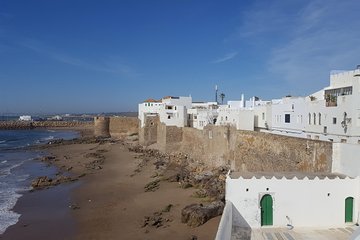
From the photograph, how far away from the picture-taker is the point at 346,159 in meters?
11.6

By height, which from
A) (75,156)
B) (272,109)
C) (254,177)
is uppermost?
(272,109)

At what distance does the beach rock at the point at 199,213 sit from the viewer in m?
14.4

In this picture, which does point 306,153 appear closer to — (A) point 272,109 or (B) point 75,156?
(A) point 272,109

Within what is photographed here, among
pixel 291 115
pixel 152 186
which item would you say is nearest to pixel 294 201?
pixel 152 186

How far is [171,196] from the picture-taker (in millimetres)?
19078

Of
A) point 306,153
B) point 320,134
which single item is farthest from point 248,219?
point 320,134

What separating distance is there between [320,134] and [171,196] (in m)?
8.97

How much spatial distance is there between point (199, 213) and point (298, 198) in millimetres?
4988

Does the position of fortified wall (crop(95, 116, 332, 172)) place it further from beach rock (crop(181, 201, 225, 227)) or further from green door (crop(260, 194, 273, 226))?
beach rock (crop(181, 201, 225, 227))

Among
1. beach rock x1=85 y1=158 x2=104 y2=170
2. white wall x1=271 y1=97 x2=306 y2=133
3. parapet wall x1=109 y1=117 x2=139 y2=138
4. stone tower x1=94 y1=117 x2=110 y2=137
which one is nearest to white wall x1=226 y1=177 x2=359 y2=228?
white wall x1=271 y1=97 x2=306 y2=133

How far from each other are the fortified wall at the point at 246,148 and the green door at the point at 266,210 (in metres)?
3.29

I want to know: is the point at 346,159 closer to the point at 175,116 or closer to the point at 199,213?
the point at 199,213

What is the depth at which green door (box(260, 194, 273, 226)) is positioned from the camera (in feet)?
35.4

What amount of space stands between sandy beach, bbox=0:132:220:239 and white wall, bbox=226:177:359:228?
311 centimetres
